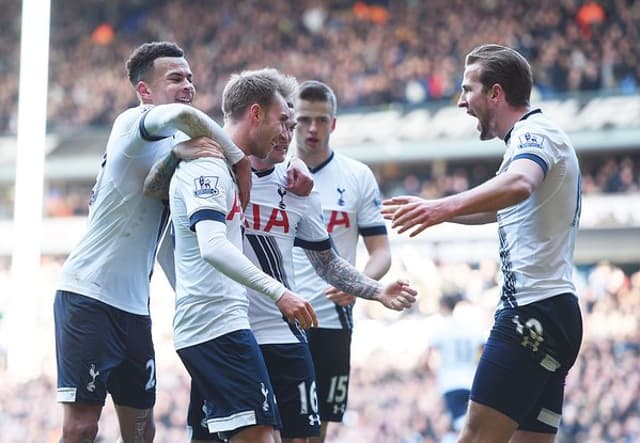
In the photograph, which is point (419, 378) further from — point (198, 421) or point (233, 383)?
point (233, 383)

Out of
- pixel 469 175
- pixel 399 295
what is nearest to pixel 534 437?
pixel 399 295

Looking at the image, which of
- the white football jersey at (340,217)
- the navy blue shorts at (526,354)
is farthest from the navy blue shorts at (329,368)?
the navy blue shorts at (526,354)

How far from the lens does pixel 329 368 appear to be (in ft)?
22.6

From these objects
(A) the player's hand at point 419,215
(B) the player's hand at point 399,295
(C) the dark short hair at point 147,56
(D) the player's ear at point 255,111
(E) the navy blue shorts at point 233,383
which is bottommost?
(E) the navy blue shorts at point 233,383

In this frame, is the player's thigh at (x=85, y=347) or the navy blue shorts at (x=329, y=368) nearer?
the player's thigh at (x=85, y=347)

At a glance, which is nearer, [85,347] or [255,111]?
[255,111]

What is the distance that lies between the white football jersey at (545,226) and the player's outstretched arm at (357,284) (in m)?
0.49

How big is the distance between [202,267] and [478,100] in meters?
1.56

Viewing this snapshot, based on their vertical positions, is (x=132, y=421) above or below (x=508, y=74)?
below

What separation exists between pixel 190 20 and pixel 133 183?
24756 mm

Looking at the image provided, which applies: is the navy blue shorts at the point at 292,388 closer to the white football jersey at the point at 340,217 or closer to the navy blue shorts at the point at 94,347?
the navy blue shorts at the point at 94,347

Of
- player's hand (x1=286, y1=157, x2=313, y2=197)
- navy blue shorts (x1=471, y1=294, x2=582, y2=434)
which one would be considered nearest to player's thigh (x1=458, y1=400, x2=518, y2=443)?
navy blue shorts (x1=471, y1=294, x2=582, y2=434)

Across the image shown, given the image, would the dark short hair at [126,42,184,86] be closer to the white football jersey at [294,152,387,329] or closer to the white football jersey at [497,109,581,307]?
the white football jersey at [294,152,387,329]

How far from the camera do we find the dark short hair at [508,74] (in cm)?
530
